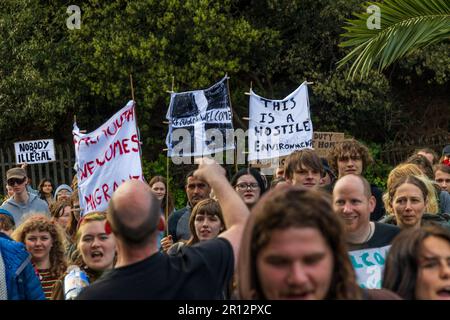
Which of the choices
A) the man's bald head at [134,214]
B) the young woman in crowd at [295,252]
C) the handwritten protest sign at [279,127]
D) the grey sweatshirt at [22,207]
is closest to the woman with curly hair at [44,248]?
the man's bald head at [134,214]

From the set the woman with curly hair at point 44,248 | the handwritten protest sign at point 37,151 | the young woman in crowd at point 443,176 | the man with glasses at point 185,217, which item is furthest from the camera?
the handwritten protest sign at point 37,151

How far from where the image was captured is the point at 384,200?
7574 mm

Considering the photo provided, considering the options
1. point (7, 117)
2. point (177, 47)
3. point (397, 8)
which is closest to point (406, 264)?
point (397, 8)

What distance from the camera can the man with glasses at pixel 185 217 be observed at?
8.57 metres

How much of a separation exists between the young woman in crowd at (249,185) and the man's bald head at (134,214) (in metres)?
4.27

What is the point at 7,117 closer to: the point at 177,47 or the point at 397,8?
the point at 177,47

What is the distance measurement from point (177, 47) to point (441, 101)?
628 centimetres

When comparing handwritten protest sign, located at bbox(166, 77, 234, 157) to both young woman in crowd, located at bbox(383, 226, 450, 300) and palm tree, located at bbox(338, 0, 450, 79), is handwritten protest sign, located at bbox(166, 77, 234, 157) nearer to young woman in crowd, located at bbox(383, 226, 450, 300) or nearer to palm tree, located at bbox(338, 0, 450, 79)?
palm tree, located at bbox(338, 0, 450, 79)

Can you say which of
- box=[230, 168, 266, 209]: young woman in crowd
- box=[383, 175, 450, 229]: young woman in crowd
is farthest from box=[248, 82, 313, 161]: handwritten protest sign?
box=[383, 175, 450, 229]: young woman in crowd

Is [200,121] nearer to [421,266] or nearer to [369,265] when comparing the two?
[369,265]

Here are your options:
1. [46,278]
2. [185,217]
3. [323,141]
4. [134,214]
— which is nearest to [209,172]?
[134,214]

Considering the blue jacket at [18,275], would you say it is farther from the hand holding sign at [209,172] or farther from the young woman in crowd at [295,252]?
the young woman in crowd at [295,252]

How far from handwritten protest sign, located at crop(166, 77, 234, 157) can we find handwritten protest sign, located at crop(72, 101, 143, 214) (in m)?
2.02

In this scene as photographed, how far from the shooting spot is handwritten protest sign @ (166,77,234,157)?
11812mm
